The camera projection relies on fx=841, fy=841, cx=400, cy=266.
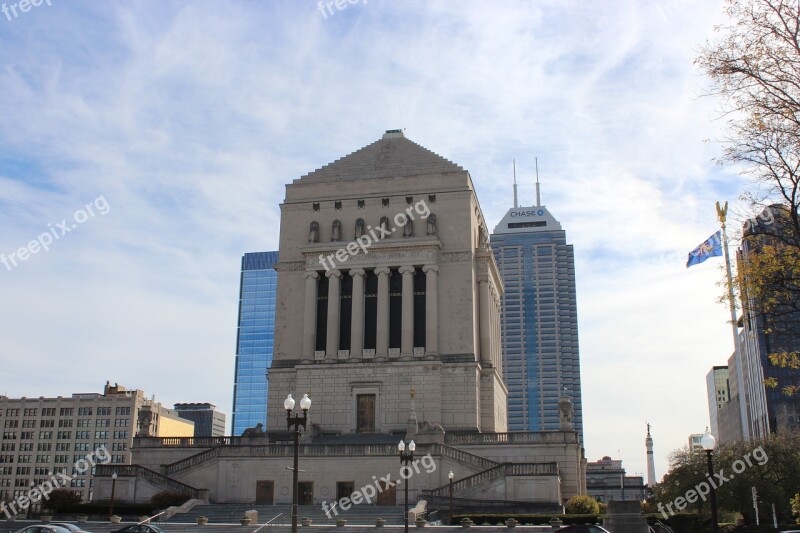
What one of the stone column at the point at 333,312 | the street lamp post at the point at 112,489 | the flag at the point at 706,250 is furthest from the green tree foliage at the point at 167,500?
the flag at the point at 706,250

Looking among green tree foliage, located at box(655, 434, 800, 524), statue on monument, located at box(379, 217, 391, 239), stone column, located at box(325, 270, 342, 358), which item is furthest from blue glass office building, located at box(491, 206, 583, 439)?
green tree foliage, located at box(655, 434, 800, 524)

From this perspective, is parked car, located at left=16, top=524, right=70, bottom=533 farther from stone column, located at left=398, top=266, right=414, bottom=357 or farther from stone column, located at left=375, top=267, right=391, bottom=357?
stone column, located at left=398, top=266, right=414, bottom=357

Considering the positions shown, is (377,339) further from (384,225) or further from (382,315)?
(384,225)

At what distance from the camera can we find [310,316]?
67625 mm

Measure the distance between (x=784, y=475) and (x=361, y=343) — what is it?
103 feet

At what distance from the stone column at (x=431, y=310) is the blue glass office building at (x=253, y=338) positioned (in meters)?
116

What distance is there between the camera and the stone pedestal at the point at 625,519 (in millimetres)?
37469

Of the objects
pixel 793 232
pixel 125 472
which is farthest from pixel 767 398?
pixel 793 232

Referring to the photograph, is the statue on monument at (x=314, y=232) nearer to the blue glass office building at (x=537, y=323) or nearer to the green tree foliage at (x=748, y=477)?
the green tree foliage at (x=748, y=477)

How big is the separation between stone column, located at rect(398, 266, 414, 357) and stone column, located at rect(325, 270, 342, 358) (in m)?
5.18

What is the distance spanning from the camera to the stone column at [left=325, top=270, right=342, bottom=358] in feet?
218

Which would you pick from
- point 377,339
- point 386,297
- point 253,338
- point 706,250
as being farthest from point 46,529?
point 253,338

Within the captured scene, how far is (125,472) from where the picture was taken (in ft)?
171


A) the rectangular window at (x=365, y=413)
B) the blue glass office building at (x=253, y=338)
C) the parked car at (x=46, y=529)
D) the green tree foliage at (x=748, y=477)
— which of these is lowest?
the parked car at (x=46, y=529)
